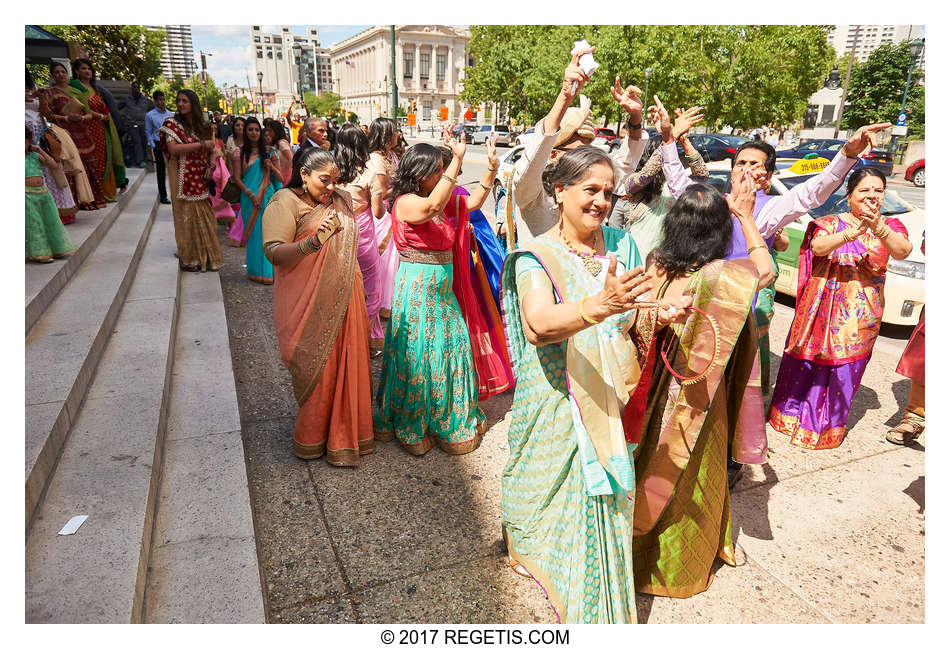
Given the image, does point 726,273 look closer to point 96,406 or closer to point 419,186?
point 419,186

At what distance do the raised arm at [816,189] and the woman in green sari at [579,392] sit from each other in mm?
1630

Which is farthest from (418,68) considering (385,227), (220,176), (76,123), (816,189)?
(816,189)

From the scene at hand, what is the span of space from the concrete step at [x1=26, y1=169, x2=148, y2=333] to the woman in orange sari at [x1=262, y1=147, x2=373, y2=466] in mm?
1855

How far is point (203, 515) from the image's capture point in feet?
8.72

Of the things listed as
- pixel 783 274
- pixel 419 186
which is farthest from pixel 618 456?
pixel 783 274

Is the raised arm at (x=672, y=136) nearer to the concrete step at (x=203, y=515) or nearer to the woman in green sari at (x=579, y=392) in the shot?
the woman in green sari at (x=579, y=392)

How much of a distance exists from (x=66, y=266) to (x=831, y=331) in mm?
5645

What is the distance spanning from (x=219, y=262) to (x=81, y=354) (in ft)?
12.2

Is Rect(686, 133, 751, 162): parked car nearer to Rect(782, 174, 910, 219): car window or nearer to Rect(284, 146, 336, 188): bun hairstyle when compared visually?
Rect(782, 174, 910, 219): car window

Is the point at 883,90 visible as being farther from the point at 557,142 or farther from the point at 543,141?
the point at 543,141

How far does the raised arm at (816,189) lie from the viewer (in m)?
3.24

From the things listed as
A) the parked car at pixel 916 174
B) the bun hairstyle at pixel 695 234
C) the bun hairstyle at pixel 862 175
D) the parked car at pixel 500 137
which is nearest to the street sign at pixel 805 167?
the bun hairstyle at pixel 862 175
